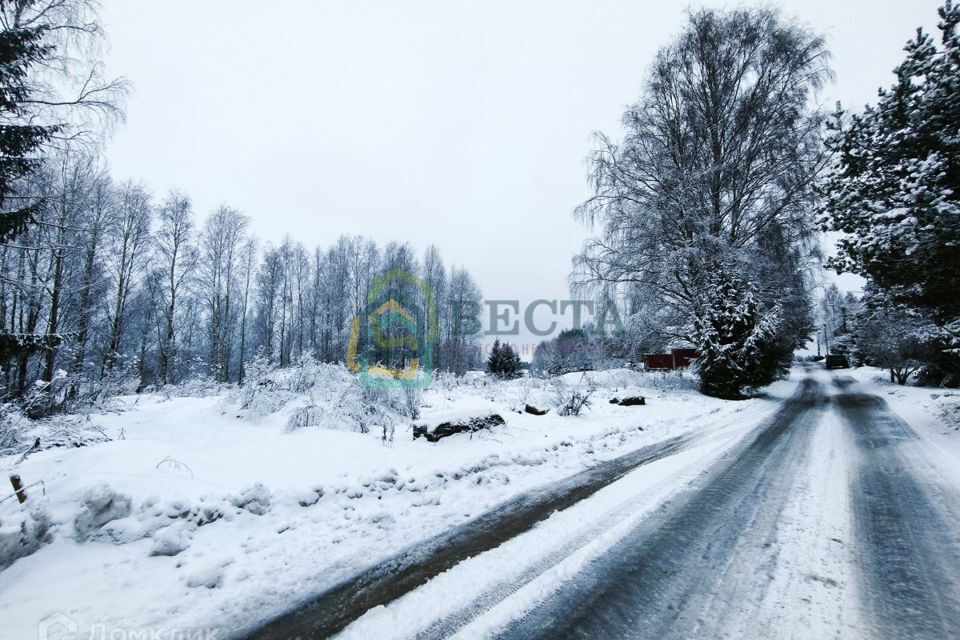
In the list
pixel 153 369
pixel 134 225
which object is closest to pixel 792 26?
pixel 134 225

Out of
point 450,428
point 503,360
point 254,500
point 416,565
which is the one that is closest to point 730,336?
point 450,428

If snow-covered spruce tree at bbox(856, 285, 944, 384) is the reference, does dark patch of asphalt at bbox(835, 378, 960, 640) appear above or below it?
below

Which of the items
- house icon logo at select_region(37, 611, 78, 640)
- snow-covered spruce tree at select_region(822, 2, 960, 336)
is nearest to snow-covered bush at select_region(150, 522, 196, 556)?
house icon logo at select_region(37, 611, 78, 640)

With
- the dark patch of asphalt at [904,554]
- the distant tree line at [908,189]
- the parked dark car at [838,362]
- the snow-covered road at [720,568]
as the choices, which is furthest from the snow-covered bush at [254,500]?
the parked dark car at [838,362]

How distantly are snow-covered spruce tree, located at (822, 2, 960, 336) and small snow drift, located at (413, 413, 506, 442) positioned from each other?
7716mm

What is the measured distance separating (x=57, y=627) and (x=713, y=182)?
58.7ft

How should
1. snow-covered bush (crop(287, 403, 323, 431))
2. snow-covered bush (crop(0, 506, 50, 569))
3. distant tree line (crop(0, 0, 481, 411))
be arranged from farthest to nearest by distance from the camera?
1. distant tree line (crop(0, 0, 481, 411))
2. snow-covered bush (crop(287, 403, 323, 431))
3. snow-covered bush (crop(0, 506, 50, 569))

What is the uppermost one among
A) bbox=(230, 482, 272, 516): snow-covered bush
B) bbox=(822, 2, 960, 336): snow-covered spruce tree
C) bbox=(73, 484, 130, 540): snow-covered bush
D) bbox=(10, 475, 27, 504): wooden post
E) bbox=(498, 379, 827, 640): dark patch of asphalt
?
bbox=(822, 2, 960, 336): snow-covered spruce tree

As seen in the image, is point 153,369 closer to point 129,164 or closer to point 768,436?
point 129,164

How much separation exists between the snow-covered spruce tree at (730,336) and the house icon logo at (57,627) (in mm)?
15147

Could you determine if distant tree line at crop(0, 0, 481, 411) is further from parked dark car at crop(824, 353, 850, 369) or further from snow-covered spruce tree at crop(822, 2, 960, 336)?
parked dark car at crop(824, 353, 850, 369)

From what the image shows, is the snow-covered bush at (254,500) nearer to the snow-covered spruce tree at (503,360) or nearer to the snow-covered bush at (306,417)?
the snow-covered bush at (306,417)

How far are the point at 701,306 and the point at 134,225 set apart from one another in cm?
2436

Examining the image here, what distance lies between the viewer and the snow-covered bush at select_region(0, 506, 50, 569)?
7.65 ft
